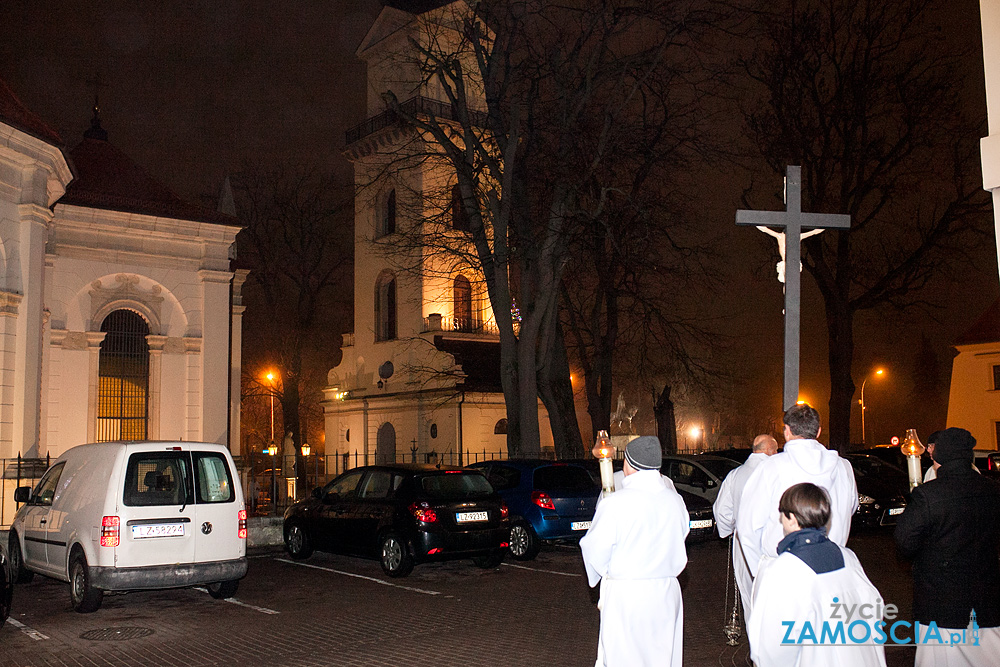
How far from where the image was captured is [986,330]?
157 ft

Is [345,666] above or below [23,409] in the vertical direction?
below

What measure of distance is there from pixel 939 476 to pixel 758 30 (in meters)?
18.9

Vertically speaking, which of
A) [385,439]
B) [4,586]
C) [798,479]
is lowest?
[385,439]

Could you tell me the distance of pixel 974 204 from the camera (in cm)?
2525

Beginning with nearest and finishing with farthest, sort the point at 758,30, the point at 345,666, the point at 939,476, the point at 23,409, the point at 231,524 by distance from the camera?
1. the point at 939,476
2. the point at 345,666
3. the point at 231,524
4. the point at 23,409
5. the point at 758,30

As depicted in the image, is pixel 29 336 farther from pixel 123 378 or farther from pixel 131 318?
pixel 131 318

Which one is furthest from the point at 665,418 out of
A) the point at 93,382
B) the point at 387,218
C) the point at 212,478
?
the point at 212,478

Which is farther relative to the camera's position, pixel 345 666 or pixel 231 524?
pixel 231 524

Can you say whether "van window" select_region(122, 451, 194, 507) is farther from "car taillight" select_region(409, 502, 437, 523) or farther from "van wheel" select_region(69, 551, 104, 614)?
"car taillight" select_region(409, 502, 437, 523)

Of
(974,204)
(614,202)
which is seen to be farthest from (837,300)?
(614,202)

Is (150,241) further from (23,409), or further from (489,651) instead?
(489,651)

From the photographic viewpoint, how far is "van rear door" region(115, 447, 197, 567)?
10.2 meters

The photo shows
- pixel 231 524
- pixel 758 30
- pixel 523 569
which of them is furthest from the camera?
pixel 758 30

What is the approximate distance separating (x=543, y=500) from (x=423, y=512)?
113 inches
